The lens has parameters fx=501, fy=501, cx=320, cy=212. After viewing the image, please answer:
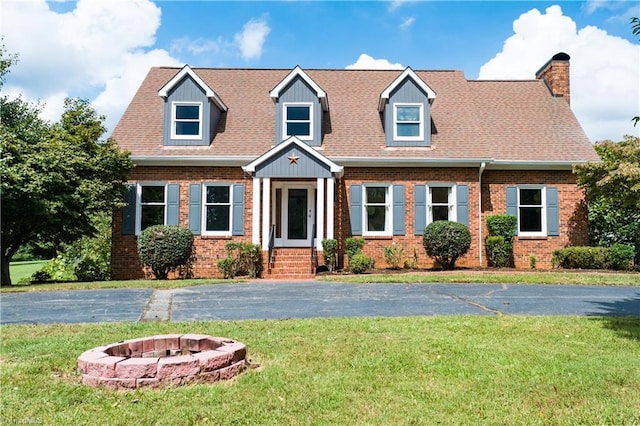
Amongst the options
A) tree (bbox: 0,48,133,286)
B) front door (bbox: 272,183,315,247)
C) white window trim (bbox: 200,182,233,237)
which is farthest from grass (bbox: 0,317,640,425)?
front door (bbox: 272,183,315,247)

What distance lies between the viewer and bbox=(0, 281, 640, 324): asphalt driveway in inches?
320

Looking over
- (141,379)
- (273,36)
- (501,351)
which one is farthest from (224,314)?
(273,36)

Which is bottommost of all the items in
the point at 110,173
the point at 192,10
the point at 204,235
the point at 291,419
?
the point at 291,419

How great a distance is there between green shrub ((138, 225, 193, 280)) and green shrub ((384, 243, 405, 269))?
21.1 feet

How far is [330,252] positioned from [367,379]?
11.0 metres

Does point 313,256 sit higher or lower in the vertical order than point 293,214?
lower

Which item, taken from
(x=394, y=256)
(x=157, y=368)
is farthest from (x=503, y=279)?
(x=157, y=368)

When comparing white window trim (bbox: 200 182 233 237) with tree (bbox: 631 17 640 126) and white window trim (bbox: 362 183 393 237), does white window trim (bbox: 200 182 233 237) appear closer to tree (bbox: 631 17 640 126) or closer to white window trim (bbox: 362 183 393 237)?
white window trim (bbox: 362 183 393 237)

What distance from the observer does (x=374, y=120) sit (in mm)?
18578

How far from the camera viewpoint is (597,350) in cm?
561

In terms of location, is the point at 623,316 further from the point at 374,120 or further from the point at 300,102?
the point at 300,102

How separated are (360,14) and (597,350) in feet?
33.2

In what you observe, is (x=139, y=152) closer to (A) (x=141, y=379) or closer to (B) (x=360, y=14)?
(B) (x=360, y=14)

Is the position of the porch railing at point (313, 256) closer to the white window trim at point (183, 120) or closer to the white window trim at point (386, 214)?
the white window trim at point (386, 214)
